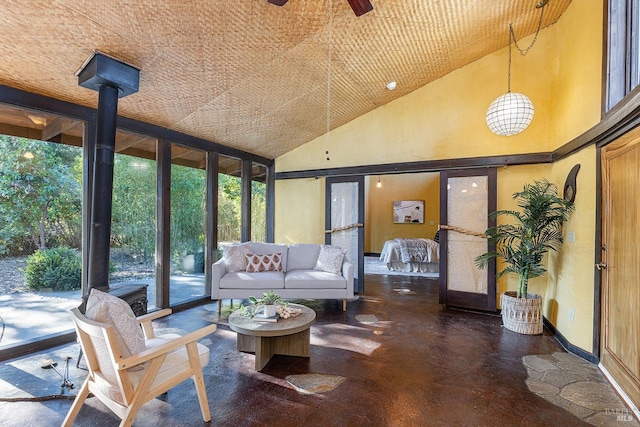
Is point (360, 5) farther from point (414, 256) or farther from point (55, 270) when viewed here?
point (414, 256)

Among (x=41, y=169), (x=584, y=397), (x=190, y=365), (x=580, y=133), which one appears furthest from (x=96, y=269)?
(x=580, y=133)

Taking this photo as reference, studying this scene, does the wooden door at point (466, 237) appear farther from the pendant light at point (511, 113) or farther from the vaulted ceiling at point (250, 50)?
the vaulted ceiling at point (250, 50)

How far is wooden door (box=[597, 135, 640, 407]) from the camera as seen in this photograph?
2.33 m

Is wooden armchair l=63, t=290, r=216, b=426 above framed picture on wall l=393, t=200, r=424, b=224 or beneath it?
beneath

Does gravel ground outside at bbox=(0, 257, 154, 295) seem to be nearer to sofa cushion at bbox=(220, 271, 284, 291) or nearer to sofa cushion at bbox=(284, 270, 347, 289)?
sofa cushion at bbox=(220, 271, 284, 291)

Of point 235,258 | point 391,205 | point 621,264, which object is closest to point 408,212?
point 391,205

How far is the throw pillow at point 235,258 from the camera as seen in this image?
459 centimetres

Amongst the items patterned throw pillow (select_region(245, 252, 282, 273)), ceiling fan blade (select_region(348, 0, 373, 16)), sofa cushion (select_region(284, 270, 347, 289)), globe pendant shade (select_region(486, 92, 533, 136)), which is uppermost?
ceiling fan blade (select_region(348, 0, 373, 16))

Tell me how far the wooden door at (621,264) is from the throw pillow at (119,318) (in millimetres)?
3462

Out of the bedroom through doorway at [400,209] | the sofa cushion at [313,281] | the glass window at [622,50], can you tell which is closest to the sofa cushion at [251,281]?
the sofa cushion at [313,281]

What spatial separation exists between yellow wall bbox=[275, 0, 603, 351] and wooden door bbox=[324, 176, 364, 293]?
1.06 ft

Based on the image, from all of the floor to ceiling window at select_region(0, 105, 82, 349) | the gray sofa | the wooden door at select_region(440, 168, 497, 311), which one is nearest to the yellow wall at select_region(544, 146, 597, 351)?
the wooden door at select_region(440, 168, 497, 311)

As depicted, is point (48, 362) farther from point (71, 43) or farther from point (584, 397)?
point (584, 397)

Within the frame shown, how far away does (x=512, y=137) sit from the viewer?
4.37 meters
